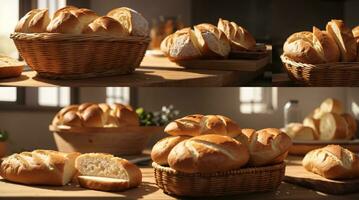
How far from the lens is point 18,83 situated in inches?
46.4

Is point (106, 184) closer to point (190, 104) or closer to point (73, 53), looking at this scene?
point (73, 53)

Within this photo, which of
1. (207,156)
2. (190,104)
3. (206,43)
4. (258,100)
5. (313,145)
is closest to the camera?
(207,156)

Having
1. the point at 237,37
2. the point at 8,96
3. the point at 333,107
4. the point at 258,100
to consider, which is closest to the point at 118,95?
the point at 258,100

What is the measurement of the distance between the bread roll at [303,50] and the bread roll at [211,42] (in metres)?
0.16

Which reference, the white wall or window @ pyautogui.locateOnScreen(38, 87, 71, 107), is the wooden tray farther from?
window @ pyautogui.locateOnScreen(38, 87, 71, 107)

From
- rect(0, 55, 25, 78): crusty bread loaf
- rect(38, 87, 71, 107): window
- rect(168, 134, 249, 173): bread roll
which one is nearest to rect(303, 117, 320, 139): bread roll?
rect(168, 134, 249, 173): bread roll

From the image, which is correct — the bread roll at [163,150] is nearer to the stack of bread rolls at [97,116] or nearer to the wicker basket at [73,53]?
the wicker basket at [73,53]

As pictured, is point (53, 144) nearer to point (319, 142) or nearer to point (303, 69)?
point (319, 142)

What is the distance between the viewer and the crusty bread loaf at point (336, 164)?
1.34m

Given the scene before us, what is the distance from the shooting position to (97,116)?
1.64m

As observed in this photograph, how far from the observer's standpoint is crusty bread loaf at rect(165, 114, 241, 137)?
1286mm

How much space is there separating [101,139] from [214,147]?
519mm

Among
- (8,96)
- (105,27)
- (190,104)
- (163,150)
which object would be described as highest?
(105,27)

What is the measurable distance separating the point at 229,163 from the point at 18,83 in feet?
1.40
